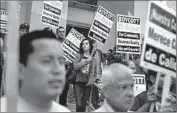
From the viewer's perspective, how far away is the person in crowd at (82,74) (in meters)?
6.11

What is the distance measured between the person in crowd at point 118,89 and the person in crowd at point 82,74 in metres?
2.85

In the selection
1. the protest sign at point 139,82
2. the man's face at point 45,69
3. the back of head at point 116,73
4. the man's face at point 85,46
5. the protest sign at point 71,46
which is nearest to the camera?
the man's face at point 45,69

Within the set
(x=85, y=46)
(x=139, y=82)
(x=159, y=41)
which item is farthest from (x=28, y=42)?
(x=85, y=46)

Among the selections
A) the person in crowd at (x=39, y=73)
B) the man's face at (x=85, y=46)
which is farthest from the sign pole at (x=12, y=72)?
the man's face at (x=85, y=46)

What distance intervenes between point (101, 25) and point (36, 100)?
14.7ft

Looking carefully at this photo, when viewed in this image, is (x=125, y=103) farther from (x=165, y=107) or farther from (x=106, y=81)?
(x=165, y=107)

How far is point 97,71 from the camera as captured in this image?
249 inches

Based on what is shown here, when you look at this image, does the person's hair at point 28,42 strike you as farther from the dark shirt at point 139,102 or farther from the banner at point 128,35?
the banner at point 128,35

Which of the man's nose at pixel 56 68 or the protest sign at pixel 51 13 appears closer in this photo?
the man's nose at pixel 56 68

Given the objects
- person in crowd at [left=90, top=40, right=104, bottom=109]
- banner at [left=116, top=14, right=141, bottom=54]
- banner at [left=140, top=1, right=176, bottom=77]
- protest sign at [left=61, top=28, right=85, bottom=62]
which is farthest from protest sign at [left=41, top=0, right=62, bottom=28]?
banner at [left=140, top=1, right=176, bottom=77]

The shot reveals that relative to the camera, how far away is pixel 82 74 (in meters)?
6.20

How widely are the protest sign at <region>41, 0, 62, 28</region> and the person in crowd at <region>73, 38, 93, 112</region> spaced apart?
Answer: 102 centimetres

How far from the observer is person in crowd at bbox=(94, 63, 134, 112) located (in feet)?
9.91

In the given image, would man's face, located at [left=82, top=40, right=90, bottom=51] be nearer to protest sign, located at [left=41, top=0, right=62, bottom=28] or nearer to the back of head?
protest sign, located at [left=41, top=0, right=62, bottom=28]
